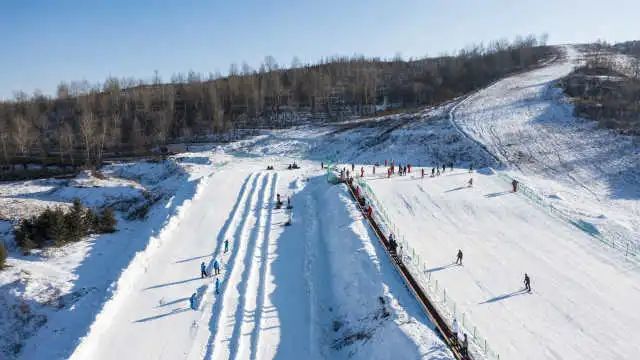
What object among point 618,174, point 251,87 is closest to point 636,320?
point 618,174

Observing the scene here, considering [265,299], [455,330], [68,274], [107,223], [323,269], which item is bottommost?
[455,330]

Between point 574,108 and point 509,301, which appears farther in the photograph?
point 574,108

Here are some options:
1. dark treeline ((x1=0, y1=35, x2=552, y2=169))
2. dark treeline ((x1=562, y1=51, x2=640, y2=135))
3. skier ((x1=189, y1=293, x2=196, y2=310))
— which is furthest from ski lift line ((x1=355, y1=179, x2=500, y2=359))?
dark treeline ((x1=0, y1=35, x2=552, y2=169))

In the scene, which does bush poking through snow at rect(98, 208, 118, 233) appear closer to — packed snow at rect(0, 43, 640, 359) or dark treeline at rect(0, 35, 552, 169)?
packed snow at rect(0, 43, 640, 359)

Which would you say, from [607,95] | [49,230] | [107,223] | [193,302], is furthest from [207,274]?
[607,95]

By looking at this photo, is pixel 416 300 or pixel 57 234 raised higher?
pixel 57 234

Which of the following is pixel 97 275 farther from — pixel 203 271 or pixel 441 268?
pixel 441 268

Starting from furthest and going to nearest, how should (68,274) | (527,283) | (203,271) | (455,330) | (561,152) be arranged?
(561,152) → (68,274) → (203,271) → (527,283) → (455,330)

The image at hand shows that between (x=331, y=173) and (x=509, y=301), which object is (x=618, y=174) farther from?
(x=509, y=301)
